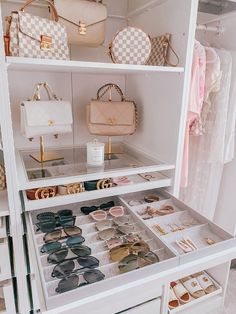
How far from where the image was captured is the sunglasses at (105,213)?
1021mm

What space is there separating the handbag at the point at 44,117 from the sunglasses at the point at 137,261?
2.12 feet

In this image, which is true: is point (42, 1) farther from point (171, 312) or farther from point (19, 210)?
point (171, 312)

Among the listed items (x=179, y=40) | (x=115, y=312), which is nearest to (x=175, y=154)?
(x=179, y=40)

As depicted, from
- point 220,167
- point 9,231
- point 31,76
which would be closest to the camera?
point 9,231

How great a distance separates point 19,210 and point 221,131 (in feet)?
3.61

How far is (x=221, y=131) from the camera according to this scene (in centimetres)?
138

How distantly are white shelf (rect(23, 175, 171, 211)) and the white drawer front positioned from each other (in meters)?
0.48

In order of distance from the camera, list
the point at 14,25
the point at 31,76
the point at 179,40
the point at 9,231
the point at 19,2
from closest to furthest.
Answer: the point at 14,25 < the point at 9,231 < the point at 179,40 < the point at 19,2 < the point at 31,76

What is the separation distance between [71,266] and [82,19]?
102 cm

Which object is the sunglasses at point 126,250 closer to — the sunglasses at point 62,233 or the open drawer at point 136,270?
the open drawer at point 136,270

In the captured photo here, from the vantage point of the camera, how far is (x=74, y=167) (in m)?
1.14

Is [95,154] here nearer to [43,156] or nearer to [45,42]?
[43,156]

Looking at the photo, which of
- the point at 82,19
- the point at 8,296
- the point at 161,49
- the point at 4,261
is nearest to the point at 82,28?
the point at 82,19

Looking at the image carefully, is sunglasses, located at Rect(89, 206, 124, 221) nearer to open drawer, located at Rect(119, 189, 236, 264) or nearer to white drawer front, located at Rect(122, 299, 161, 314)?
open drawer, located at Rect(119, 189, 236, 264)
